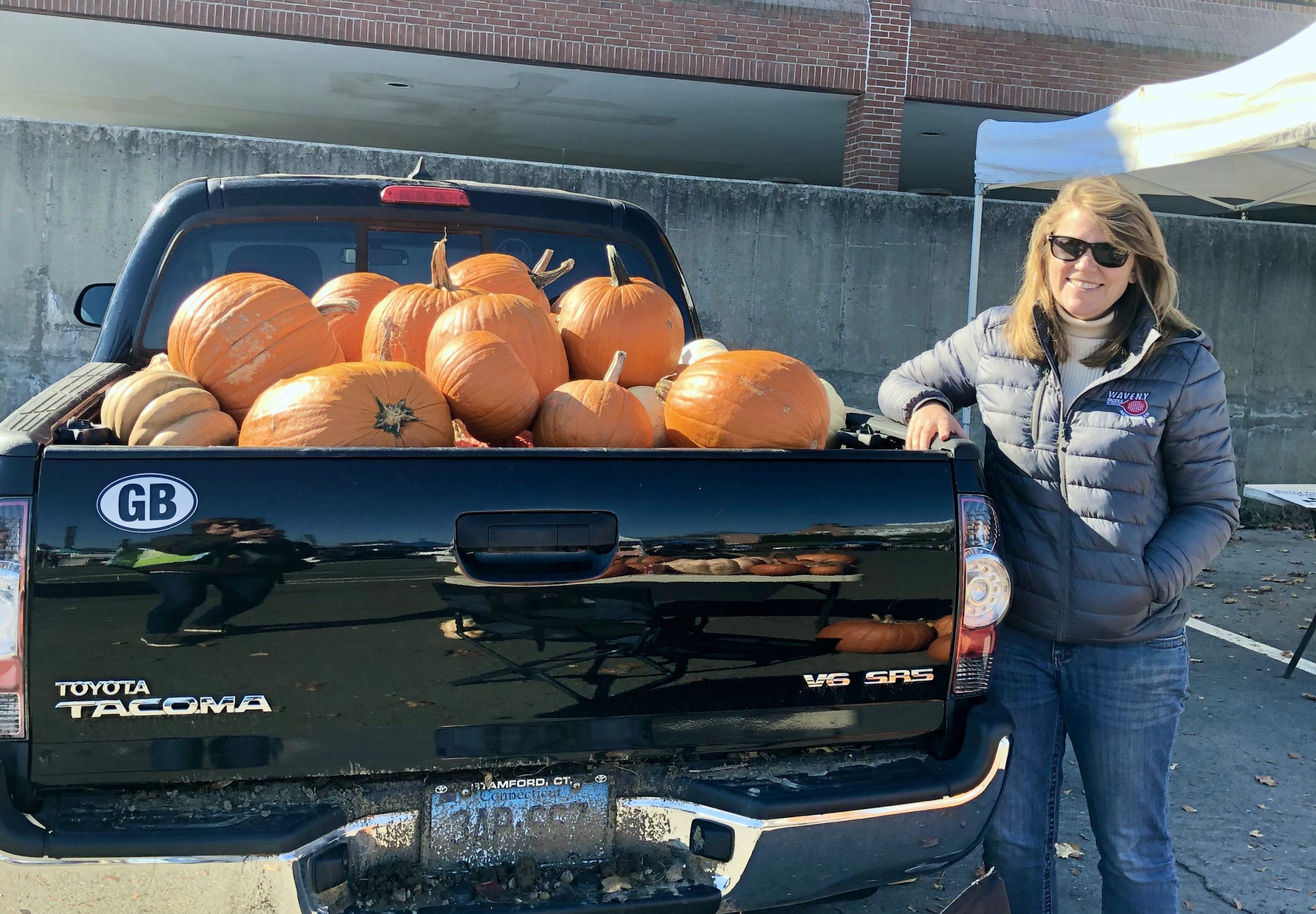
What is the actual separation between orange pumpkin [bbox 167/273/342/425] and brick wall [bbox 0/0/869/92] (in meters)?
11.7

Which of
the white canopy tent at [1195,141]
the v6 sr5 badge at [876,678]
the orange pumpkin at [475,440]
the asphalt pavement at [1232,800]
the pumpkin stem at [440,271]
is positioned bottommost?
the asphalt pavement at [1232,800]

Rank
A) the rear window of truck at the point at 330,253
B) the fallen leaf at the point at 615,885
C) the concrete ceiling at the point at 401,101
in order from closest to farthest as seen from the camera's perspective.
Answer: the fallen leaf at the point at 615,885 < the rear window of truck at the point at 330,253 < the concrete ceiling at the point at 401,101

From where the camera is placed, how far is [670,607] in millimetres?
2176

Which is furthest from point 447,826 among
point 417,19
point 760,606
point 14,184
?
point 417,19

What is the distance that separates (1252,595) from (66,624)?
8241 mm

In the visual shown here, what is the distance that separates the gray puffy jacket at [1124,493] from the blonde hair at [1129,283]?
4cm

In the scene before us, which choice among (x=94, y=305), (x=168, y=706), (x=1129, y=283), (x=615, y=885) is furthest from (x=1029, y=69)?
(x=168, y=706)

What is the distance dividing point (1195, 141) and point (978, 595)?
224 inches

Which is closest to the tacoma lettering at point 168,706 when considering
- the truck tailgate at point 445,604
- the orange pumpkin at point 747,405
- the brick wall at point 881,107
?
the truck tailgate at point 445,604

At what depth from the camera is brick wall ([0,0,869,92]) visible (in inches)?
504

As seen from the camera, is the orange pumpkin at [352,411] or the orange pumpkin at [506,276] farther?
the orange pumpkin at [506,276]

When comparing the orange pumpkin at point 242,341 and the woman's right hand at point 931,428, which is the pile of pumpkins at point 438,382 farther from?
the woman's right hand at point 931,428

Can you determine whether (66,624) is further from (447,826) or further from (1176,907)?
(1176,907)

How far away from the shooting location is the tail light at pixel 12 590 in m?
1.90
